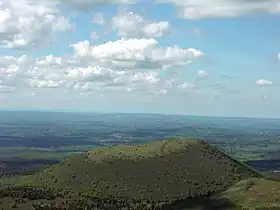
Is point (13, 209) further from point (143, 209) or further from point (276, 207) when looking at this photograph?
point (276, 207)

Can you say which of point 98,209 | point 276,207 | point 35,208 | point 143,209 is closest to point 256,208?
point 276,207

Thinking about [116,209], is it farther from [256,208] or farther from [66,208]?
[256,208]

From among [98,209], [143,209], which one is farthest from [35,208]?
[143,209]

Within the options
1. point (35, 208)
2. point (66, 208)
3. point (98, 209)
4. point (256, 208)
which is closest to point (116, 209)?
point (98, 209)

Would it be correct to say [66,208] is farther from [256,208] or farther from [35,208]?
[256,208]

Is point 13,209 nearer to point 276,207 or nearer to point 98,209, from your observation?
point 98,209

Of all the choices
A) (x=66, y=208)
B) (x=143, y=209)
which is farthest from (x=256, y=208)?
(x=66, y=208)
